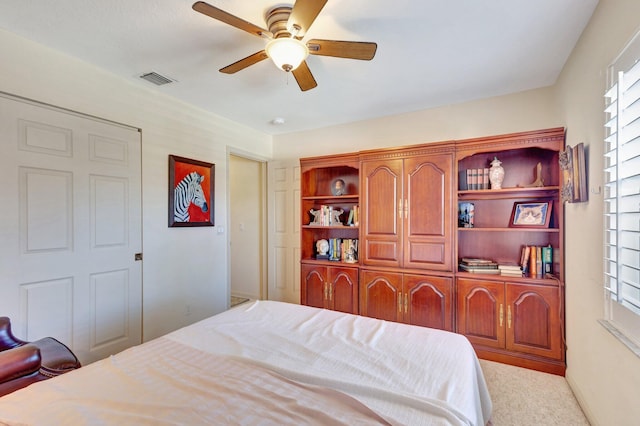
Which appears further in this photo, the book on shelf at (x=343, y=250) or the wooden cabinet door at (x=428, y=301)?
the book on shelf at (x=343, y=250)

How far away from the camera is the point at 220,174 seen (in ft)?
11.9

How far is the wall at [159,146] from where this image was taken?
2135 millimetres

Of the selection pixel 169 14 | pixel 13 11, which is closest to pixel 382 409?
pixel 169 14

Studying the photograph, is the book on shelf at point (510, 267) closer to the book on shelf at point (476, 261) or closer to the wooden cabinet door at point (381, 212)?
the book on shelf at point (476, 261)

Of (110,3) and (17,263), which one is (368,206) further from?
(17,263)

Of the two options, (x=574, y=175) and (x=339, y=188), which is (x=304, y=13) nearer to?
(x=574, y=175)

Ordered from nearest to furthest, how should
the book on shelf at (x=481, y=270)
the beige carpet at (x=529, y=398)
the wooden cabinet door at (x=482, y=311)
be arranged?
the beige carpet at (x=529, y=398) < the wooden cabinet door at (x=482, y=311) < the book on shelf at (x=481, y=270)

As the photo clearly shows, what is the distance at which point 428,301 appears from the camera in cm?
291

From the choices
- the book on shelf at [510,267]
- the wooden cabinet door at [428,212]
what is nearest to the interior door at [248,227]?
the wooden cabinet door at [428,212]

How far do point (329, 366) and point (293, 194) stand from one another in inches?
119

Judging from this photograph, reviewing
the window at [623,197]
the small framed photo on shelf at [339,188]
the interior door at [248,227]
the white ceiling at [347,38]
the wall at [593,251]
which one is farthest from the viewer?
the interior door at [248,227]

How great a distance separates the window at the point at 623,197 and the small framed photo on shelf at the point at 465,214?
1.43 m

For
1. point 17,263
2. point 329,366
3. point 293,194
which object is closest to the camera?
point 329,366

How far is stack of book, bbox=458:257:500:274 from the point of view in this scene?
2820 millimetres
